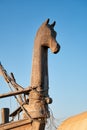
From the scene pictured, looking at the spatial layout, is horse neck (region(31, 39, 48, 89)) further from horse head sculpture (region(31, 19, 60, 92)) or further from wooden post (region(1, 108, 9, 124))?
wooden post (region(1, 108, 9, 124))

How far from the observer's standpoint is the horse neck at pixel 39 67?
9438 millimetres

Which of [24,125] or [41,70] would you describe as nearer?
[24,125]

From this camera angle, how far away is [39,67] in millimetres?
9500

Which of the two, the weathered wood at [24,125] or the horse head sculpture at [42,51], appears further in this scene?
the horse head sculpture at [42,51]

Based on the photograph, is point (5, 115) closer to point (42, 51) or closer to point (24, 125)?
point (24, 125)

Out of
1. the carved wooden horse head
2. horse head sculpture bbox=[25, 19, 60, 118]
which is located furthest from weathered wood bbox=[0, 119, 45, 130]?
the carved wooden horse head

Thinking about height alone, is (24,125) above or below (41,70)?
below

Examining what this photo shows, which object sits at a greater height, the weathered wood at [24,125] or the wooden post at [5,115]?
the wooden post at [5,115]

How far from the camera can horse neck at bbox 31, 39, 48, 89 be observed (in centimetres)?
944

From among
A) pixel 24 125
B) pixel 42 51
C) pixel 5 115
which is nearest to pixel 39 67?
pixel 42 51

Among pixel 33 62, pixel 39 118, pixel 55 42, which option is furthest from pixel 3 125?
pixel 55 42

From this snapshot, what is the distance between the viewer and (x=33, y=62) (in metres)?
9.66

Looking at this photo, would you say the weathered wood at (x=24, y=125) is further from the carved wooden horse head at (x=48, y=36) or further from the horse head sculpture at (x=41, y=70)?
the carved wooden horse head at (x=48, y=36)

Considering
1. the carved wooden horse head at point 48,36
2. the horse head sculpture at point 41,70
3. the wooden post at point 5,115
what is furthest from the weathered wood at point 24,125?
the carved wooden horse head at point 48,36
